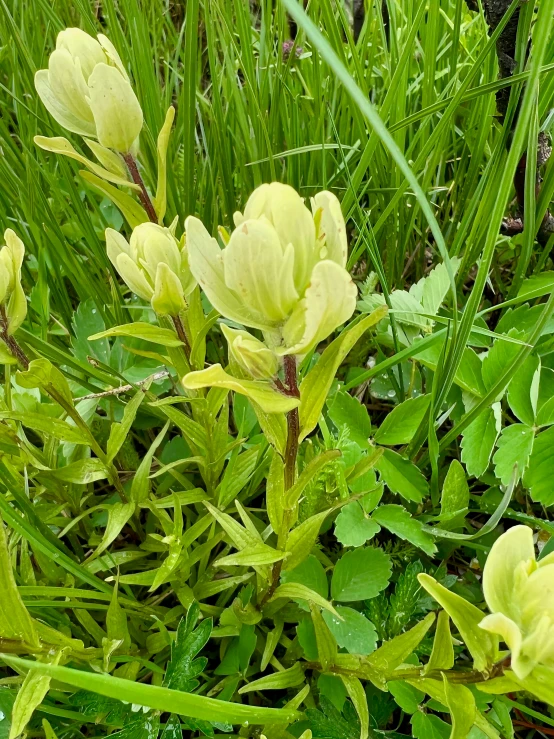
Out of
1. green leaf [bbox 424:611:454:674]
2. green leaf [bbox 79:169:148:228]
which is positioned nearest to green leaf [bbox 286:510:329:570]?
green leaf [bbox 424:611:454:674]

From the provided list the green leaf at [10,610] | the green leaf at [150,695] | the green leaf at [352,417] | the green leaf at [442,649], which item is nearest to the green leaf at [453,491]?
the green leaf at [352,417]

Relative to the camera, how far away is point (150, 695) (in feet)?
1.03

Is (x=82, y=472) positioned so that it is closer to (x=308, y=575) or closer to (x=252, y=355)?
(x=308, y=575)

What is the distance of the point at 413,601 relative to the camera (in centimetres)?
61

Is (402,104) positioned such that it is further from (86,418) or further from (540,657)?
(540,657)

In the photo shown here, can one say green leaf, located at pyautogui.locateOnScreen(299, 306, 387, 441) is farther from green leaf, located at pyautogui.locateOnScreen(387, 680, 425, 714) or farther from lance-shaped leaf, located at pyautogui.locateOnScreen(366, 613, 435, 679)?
green leaf, located at pyautogui.locateOnScreen(387, 680, 425, 714)

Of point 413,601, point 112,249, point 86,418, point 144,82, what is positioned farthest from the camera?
point 144,82

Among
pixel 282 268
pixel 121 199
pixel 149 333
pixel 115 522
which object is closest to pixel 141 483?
pixel 115 522

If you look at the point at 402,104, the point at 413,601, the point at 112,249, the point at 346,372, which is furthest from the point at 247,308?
the point at 402,104

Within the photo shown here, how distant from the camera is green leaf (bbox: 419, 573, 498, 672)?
0.37 metres

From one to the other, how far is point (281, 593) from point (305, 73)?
3.30ft

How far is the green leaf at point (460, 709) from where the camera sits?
403 mm

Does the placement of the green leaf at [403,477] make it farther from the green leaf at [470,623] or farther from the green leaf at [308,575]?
the green leaf at [470,623]

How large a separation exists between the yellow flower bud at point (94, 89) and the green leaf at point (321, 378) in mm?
268
